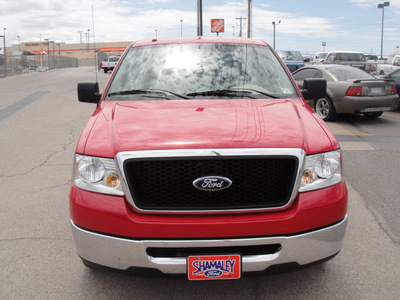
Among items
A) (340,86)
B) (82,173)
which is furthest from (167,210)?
(340,86)

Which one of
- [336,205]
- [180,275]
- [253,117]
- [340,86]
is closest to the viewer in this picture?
[180,275]

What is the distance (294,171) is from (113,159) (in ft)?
3.69

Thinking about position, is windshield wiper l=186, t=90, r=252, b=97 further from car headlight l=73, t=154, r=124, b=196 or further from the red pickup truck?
car headlight l=73, t=154, r=124, b=196

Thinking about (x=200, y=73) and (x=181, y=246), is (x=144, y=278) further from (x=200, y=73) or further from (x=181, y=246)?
(x=200, y=73)

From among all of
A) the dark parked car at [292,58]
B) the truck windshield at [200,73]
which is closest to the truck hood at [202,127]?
the truck windshield at [200,73]

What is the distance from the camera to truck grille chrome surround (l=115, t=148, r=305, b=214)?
2590mm

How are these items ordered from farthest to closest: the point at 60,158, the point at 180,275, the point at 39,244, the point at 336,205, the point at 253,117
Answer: the point at 60,158 < the point at 39,244 < the point at 253,117 < the point at 336,205 < the point at 180,275

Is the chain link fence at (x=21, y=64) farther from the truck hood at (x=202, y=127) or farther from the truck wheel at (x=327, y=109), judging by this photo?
the truck hood at (x=202, y=127)

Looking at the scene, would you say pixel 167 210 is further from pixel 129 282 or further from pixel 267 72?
pixel 267 72

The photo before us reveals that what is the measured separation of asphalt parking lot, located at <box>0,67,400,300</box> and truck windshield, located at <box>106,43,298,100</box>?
58.1 inches

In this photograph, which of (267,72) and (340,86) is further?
(340,86)

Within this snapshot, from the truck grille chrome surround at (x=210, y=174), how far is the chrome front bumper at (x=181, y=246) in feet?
0.65

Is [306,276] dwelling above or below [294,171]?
below

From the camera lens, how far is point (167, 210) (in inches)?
103
